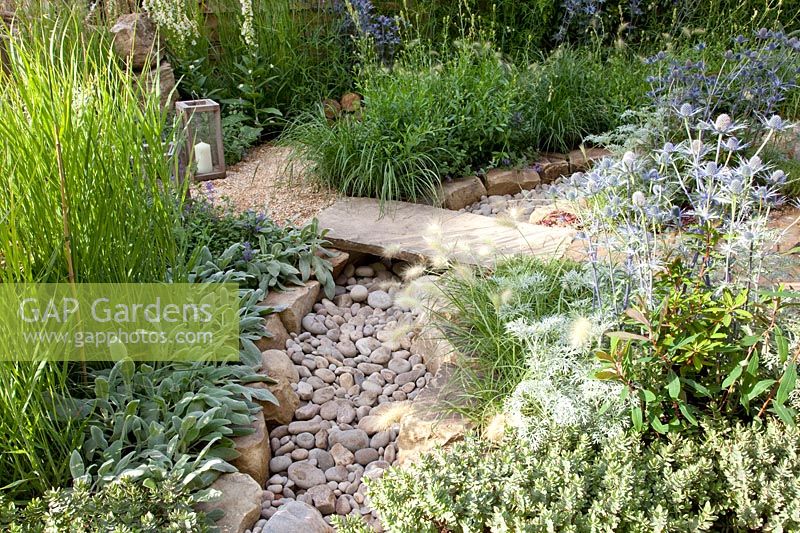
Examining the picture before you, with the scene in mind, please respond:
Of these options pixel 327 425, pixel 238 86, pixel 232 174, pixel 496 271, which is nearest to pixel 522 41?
pixel 238 86

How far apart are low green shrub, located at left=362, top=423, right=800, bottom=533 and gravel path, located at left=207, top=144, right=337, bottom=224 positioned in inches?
90.3

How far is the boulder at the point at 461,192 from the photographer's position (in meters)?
4.73

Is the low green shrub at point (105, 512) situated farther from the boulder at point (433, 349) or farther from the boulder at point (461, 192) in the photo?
the boulder at point (461, 192)

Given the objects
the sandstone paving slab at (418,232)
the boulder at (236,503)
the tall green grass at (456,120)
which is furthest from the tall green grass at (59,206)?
the tall green grass at (456,120)

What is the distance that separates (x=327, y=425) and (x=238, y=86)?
3.45 m

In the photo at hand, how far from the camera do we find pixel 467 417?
2.79m

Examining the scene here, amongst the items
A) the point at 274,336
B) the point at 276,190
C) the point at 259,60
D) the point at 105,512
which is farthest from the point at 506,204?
the point at 105,512

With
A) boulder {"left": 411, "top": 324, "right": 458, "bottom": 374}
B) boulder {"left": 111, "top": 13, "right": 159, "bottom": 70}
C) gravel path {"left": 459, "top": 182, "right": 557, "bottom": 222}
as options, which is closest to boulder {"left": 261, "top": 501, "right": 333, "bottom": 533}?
boulder {"left": 411, "top": 324, "right": 458, "bottom": 374}

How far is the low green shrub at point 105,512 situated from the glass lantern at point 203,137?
6.43ft

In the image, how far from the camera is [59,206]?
245cm

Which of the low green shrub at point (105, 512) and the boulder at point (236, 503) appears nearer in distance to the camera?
the low green shrub at point (105, 512)

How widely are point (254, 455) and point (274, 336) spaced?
784mm

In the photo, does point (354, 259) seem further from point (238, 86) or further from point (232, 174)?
point (238, 86)

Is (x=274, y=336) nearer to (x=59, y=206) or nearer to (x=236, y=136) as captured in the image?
(x=59, y=206)
